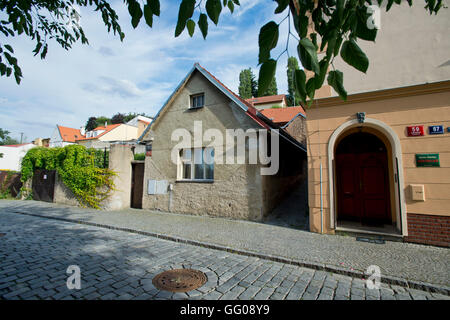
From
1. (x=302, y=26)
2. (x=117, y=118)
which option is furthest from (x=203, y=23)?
(x=117, y=118)

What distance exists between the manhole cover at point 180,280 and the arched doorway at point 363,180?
20.8 feet

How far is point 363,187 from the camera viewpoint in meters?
8.21

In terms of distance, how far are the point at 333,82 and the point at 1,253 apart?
22.9 ft

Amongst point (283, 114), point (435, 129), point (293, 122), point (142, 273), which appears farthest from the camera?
point (283, 114)

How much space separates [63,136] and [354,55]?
53.9 m

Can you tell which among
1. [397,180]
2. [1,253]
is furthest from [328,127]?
[1,253]

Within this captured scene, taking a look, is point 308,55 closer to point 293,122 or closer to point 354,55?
point 354,55

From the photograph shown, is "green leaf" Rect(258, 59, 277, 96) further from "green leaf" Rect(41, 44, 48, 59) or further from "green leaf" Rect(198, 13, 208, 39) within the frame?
"green leaf" Rect(41, 44, 48, 59)

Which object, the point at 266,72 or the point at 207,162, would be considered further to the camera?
the point at 207,162

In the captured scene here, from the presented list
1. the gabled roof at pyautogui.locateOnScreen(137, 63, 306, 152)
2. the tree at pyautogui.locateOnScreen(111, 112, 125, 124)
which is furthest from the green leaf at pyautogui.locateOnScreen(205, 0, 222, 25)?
the tree at pyautogui.locateOnScreen(111, 112, 125, 124)

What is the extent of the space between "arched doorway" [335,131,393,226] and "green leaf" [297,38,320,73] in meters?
8.18

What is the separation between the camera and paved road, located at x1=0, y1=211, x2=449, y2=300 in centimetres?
335

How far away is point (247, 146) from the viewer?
29.1ft

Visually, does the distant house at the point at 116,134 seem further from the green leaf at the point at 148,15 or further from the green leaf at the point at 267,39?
the green leaf at the point at 267,39
